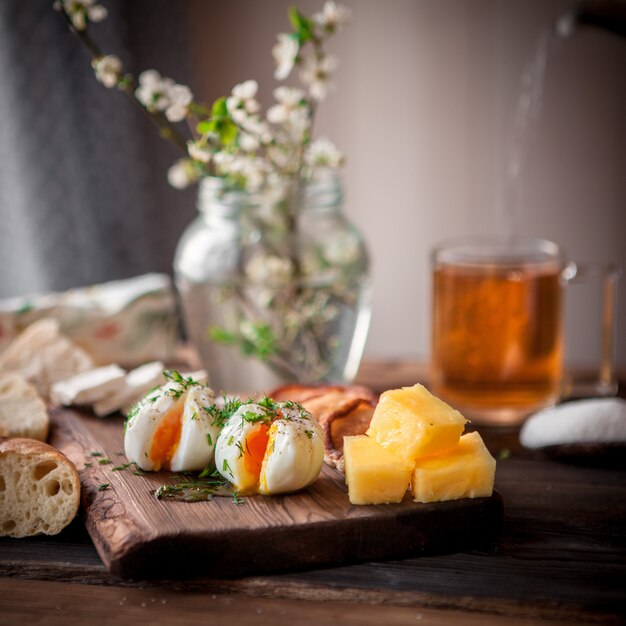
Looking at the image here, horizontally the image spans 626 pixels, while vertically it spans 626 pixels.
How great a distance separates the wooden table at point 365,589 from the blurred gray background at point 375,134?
50.5 inches

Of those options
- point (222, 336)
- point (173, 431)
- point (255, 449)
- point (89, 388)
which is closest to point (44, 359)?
point (89, 388)

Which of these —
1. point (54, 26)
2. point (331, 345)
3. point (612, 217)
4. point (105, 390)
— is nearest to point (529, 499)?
point (331, 345)

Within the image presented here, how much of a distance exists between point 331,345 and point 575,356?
3.71 ft

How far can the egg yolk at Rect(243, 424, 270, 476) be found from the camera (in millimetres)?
1085

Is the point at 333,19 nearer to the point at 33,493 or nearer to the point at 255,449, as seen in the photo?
the point at 255,449

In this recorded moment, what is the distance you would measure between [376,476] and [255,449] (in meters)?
0.16

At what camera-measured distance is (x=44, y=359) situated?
1.60m

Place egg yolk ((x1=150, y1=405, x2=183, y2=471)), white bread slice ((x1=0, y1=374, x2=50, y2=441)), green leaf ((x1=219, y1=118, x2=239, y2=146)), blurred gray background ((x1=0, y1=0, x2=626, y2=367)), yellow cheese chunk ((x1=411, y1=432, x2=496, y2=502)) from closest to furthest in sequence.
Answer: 1. yellow cheese chunk ((x1=411, y1=432, x2=496, y2=502))
2. egg yolk ((x1=150, y1=405, x2=183, y2=471))
3. white bread slice ((x1=0, y1=374, x2=50, y2=441))
4. green leaf ((x1=219, y1=118, x2=239, y2=146))
5. blurred gray background ((x1=0, y1=0, x2=626, y2=367))

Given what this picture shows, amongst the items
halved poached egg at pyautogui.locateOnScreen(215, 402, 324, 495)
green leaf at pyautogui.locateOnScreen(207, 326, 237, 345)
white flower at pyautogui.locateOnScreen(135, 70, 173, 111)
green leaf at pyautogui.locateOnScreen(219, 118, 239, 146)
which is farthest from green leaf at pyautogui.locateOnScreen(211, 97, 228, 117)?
halved poached egg at pyautogui.locateOnScreen(215, 402, 324, 495)

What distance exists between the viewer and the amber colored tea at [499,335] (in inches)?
58.9

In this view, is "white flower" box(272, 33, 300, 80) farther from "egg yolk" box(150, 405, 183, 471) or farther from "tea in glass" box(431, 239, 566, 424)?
"egg yolk" box(150, 405, 183, 471)

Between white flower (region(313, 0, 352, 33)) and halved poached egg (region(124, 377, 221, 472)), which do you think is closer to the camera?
halved poached egg (region(124, 377, 221, 472))

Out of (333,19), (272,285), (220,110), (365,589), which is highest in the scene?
(333,19)

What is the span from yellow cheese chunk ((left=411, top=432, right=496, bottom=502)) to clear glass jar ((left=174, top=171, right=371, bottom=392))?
0.54m
